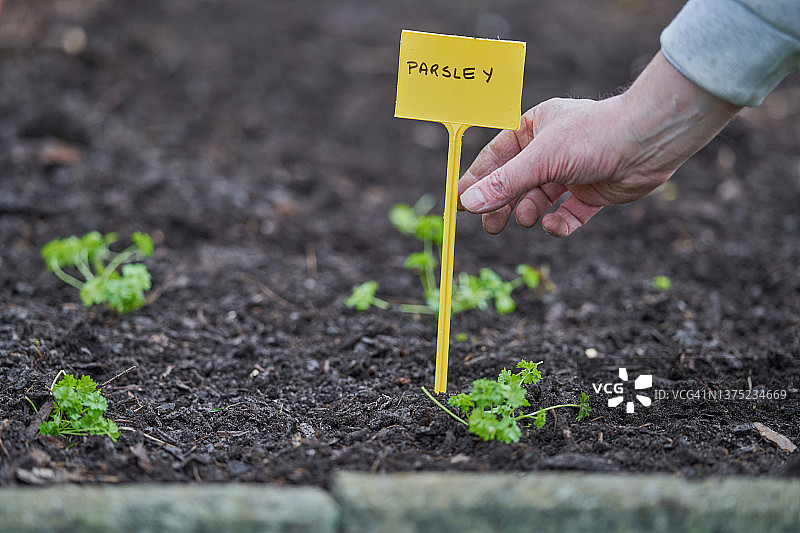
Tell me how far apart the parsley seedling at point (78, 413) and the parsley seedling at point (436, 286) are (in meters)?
1.05

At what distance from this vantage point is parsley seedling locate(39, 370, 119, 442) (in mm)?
1884

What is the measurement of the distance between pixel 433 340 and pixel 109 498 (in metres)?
1.45

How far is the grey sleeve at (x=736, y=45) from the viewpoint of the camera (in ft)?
5.32

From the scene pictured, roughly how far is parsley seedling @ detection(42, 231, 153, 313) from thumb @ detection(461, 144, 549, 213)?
1307 millimetres

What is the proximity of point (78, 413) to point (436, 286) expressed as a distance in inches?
64.1

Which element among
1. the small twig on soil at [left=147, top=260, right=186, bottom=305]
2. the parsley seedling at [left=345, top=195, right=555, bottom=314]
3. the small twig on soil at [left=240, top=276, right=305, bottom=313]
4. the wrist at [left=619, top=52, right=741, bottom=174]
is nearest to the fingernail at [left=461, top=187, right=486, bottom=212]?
the wrist at [left=619, top=52, right=741, bottom=174]

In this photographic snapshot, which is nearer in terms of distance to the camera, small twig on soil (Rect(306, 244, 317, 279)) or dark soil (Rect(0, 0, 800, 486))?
dark soil (Rect(0, 0, 800, 486))

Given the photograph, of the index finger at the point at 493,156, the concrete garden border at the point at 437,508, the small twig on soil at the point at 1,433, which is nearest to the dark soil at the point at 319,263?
the small twig on soil at the point at 1,433

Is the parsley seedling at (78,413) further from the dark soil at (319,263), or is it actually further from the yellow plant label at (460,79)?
the yellow plant label at (460,79)

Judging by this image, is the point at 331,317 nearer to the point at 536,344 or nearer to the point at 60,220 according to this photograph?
the point at 536,344

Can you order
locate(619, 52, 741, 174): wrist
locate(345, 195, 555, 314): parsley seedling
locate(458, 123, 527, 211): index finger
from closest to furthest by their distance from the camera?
locate(619, 52, 741, 174): wrist < locate(458, 123, 527, 211): index finger < locate(345, 195, 555, 314): parsley seedling

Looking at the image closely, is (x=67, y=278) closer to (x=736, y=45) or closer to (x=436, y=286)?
(x=436, y=286)

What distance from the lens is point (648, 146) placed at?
6.10ft

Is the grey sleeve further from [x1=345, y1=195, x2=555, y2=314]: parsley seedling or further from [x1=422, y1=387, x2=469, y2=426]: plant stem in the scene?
[x1=345, y1=195, x2=555, y2=314]: parsley seedling
